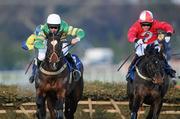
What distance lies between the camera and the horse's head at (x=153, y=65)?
1535 cm

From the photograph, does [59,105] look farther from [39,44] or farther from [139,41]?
[139,41]

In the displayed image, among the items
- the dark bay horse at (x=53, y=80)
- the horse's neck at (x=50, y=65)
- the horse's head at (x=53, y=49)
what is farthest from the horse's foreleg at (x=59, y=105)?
the horse's head at (x=53, y=49)

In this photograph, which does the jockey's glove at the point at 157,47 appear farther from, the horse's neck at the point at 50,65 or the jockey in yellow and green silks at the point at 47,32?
the horse's neck at the point at 50,65

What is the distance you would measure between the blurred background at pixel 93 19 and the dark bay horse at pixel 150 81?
109 feet

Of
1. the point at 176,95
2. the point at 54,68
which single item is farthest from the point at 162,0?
the point at 54,68

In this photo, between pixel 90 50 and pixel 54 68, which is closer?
pixel 54 68

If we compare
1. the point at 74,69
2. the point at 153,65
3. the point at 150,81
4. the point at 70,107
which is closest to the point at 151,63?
the point at 153,65

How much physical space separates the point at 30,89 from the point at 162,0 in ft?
151

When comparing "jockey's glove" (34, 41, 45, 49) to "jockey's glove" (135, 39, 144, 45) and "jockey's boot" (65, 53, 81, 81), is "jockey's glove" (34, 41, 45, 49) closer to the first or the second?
"jockey's boot" (65, 53, 81, 81)

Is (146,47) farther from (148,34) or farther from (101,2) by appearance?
(101,2)

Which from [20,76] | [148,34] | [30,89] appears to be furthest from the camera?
[20,76]

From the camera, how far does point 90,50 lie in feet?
195

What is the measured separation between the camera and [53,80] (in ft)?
49.3

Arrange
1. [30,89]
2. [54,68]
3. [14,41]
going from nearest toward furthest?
[54,68] < [30,89] < [14,41]
